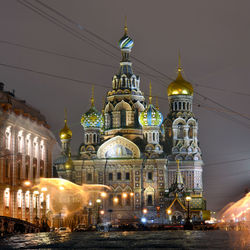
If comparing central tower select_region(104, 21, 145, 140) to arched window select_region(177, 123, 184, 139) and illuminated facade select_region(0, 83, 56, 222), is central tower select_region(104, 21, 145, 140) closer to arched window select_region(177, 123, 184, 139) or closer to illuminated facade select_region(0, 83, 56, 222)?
arched window select_region(177, 123, 184, 139)

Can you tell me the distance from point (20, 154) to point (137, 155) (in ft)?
117

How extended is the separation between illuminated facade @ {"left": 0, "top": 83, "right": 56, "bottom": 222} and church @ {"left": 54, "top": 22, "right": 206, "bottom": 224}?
74.5 feet

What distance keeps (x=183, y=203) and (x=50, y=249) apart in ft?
214

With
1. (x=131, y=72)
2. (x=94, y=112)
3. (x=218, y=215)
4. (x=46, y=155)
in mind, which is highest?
(x=131, y=72)

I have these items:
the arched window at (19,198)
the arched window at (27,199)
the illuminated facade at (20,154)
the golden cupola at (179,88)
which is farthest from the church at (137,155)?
the arched window at (19,198)

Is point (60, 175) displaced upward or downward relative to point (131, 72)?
downward

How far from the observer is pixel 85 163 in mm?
95562

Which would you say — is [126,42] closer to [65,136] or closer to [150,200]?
[65,136]

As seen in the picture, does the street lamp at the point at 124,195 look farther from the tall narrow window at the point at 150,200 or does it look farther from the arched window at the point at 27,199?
the arched window at the point at 27,199

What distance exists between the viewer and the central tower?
3939 inches

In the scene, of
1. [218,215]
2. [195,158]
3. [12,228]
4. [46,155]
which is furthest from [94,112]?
[12,228]

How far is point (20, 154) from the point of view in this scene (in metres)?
60.2

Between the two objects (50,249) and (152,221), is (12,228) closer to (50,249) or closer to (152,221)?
(50,249)

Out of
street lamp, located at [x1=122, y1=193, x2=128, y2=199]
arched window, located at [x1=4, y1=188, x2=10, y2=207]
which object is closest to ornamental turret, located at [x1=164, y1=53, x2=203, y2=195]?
street lamp, located at [x1=122, y1=193, x2=128, y2=199]
